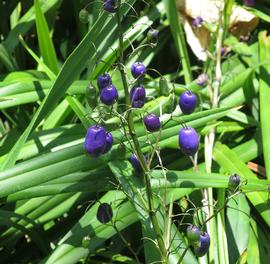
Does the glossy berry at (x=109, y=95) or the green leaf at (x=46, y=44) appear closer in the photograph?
the glossy berry at (x=109, y=95)

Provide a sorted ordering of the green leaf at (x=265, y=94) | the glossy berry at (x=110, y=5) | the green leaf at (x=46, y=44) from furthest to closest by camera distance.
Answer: the green leaf at (x=46, y=44) → the green leaf at (x=265, y=94) → the glossy berry at (x=110, y=5)

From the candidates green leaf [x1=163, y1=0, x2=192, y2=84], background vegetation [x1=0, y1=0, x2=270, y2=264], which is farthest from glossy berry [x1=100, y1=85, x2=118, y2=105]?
green leaf [x1=163, y1=0, x2=192, y2=84]

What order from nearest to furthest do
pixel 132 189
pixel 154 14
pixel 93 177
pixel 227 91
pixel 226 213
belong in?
pixel 132 189, pixel 93 177, pixel 226 213, pixel 227 91, pixel 154 14

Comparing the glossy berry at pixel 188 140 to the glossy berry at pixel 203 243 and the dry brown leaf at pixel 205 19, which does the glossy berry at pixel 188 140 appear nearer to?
the glossy berry at pixel 203 243

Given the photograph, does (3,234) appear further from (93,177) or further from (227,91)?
(227,91)

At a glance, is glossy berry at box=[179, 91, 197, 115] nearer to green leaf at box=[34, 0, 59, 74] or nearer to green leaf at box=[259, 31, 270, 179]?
green leaf at box=[259, 31, 270, 179]

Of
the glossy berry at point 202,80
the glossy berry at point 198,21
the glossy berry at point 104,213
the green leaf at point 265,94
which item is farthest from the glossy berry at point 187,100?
the glossy berry at point 198,21

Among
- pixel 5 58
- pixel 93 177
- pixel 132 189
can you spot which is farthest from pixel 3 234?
pixel 5 58
